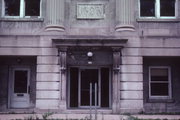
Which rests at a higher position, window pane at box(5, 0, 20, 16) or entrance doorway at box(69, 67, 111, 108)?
window pane at box(5, 0, 20, 16)

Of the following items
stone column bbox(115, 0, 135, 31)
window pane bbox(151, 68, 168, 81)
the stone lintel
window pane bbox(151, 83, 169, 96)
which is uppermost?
stone column bbox(115, 0, 135, 31)

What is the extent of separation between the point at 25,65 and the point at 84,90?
13.5ft

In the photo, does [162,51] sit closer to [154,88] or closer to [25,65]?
[154,88]

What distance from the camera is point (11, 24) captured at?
18.4 m

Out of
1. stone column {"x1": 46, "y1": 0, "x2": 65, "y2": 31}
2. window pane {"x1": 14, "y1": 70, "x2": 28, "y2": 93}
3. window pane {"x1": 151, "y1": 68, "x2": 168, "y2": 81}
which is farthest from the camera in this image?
window pane {"x1": 14, "y1": 70, "x2": 28, "y2": 93}

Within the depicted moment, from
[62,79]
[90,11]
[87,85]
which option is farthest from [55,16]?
[87,85]

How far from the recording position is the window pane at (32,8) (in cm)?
1872

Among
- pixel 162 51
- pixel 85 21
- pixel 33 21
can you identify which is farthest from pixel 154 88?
pixel 33 21

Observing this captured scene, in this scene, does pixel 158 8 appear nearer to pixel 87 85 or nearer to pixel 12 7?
pixel 87 85

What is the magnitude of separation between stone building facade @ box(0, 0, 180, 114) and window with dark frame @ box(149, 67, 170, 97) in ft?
0.20

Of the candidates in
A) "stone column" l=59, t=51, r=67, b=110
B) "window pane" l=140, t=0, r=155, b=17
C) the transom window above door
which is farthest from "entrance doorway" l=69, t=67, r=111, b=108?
the transom window above door

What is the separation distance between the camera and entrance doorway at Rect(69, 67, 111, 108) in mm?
18469

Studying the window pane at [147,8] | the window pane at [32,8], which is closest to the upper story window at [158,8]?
the window pane at [147,8]

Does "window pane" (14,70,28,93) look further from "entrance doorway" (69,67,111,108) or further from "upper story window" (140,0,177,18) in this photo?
"upper story window" (140,0,177,18)
